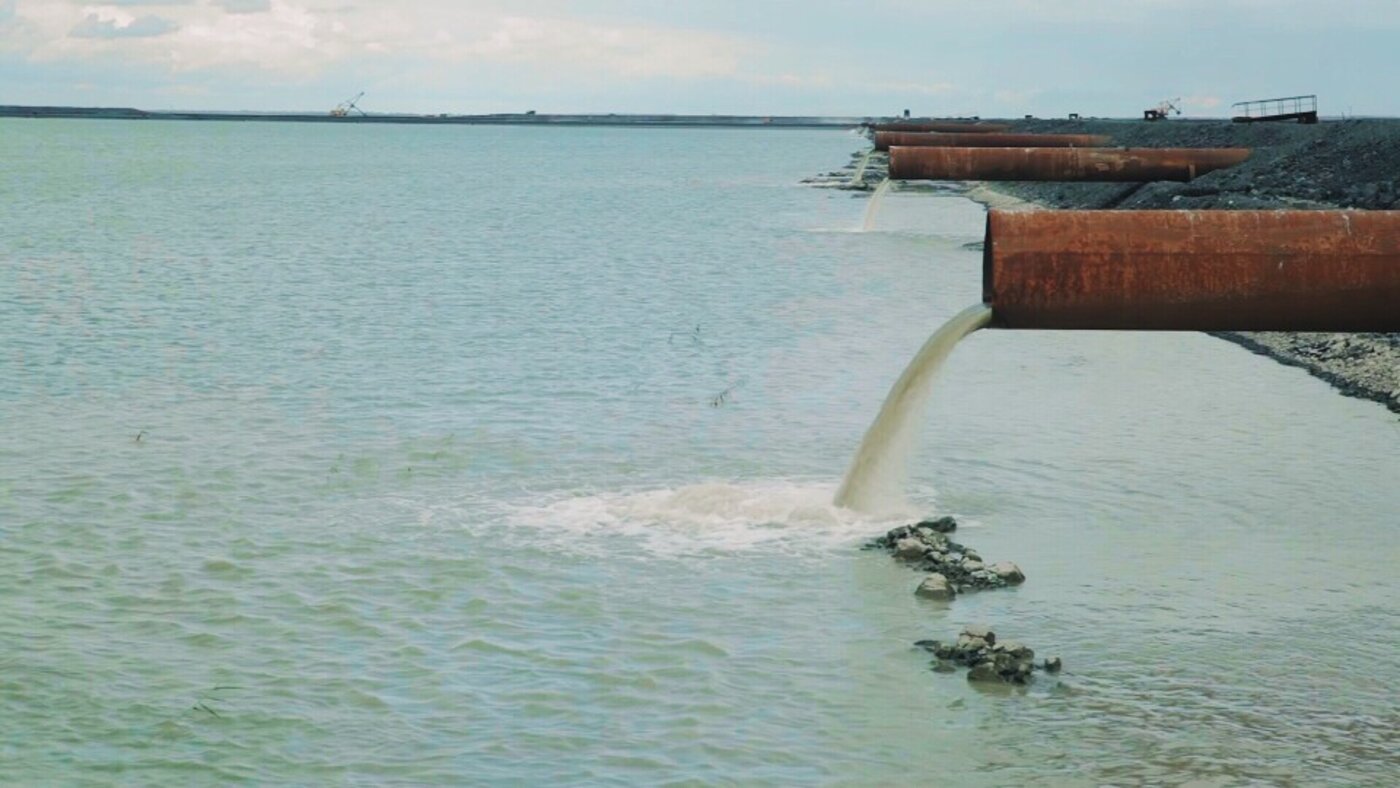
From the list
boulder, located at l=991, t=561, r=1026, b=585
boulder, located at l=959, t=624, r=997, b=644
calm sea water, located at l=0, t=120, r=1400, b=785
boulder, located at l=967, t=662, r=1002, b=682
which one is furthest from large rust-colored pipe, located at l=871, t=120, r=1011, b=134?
boulder, located at l=967, t=662, r=1002, b=682

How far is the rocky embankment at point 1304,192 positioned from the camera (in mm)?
26672

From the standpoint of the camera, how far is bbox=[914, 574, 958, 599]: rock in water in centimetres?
1520

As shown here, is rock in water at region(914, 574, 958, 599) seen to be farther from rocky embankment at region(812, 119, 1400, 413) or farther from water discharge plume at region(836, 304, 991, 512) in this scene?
rocky embankment at region(812, 119, 1400, 413)

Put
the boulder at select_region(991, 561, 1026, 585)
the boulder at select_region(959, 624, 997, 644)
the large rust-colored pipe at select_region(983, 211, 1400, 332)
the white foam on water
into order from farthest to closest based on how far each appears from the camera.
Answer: the white foam on water → the boulder at select_region(991, 561, 1026, 585) → the large rust-colored pipe at select_region(983, 211, 1400, 332) → the boulder at select_region(959, 624, 997, 644)

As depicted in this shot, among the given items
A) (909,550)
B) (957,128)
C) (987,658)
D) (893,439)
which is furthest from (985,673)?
(957,128)

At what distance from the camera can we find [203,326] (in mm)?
34812

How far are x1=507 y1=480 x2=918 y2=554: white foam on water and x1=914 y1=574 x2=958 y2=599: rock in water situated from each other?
64.9 inches

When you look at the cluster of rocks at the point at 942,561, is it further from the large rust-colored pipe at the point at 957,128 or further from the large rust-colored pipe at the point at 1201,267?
the large rust-colored pipe at the point at 957,128

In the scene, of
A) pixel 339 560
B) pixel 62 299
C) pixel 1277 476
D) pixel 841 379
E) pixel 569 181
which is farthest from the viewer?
pixel 569 181

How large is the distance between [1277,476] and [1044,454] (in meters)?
2.62

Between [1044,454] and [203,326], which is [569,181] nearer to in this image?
[203,326]

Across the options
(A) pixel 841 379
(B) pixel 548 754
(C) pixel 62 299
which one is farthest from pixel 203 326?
(B) pixel 548 754

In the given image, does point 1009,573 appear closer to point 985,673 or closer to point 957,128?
point 985,673

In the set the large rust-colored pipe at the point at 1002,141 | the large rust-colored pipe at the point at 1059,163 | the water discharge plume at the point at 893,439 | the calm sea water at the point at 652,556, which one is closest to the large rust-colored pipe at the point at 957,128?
the large rust-colored pipe at the point at 1002,141
